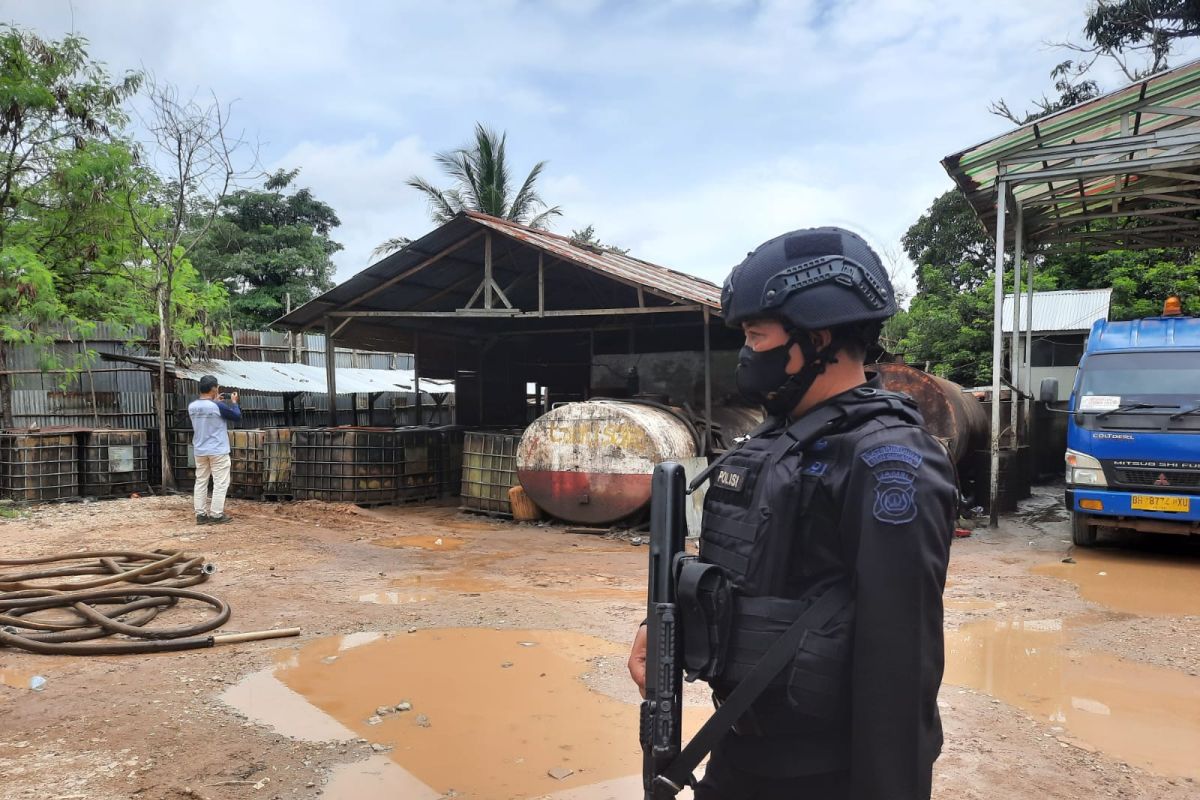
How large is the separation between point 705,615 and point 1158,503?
25.0ft

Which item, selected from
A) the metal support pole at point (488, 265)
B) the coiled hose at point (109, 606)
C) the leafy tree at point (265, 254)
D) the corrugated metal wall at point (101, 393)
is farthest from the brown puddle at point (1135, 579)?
the leafy tree at point (265, 254)

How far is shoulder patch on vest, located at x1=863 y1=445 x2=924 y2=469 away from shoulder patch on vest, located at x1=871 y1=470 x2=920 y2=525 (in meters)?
0.02

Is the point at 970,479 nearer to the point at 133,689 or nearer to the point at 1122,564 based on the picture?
the point at 1122,564

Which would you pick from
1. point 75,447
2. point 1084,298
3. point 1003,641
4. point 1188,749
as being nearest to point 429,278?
point 75,447

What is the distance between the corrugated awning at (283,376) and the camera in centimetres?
1371

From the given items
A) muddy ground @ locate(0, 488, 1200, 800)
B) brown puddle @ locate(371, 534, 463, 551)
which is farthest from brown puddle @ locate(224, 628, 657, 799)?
brown puddle @ locate(371, 534, 463, 551)

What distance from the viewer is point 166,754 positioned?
355cm

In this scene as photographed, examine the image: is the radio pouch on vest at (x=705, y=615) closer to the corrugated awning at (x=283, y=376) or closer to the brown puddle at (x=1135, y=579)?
the brown puddle at (x=1135, y=579)

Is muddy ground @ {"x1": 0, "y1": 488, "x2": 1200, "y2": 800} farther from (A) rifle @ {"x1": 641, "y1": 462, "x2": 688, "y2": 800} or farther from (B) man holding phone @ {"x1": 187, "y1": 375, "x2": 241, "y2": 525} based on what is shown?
(B) man holding phone @ {"x1": 187, "y1": 375, "x2": 241, "y2": 525}

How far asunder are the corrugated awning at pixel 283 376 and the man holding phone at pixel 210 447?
8.44ft

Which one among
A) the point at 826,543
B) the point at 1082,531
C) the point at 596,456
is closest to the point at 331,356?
the point at 596,456

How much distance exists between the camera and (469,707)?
13.7ft

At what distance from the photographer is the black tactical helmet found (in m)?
1.79

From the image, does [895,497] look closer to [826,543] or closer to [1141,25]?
[826,543]
